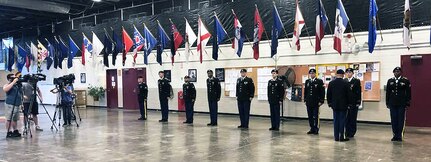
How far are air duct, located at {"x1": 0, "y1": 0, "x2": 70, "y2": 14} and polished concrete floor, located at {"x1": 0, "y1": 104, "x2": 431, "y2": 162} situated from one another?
866 centimetres

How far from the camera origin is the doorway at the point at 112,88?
1773 centimetres

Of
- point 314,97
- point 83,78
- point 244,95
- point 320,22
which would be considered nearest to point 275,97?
point 244,95

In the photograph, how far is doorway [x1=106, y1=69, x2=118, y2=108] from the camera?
17734 mm

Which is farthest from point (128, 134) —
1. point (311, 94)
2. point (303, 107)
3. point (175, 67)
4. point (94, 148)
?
point (175, 67)

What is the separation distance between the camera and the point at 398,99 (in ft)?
24.0

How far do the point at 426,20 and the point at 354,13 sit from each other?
6.04 ft

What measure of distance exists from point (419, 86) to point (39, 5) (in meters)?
15.9

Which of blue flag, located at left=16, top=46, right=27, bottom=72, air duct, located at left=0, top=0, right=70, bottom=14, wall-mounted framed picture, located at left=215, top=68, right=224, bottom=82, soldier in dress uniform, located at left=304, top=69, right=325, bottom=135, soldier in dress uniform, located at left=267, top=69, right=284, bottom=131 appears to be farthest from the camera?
blue flag, located at left=16, top=46, right=27, bottom=72

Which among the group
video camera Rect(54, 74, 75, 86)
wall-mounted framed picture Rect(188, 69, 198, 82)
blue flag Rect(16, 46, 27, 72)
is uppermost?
blue flag Rect(16, 46, 27, 72)

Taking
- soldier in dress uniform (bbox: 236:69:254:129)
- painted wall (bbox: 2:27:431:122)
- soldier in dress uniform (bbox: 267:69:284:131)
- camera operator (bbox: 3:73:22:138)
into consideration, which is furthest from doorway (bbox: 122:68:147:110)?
soldier in dress uniform (bbox: 267:69:284:131)

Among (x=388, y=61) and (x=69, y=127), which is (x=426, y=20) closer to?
(x=388, y=61)

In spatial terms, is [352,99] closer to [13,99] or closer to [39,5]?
[13,99]

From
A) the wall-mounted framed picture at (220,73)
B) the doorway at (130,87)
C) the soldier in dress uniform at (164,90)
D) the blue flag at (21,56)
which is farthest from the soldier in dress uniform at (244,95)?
the blue flag at (21,56)

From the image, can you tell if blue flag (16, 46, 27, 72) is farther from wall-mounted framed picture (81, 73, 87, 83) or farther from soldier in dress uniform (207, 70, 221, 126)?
soldier in dress uniform (207, 70, 221, 126)
